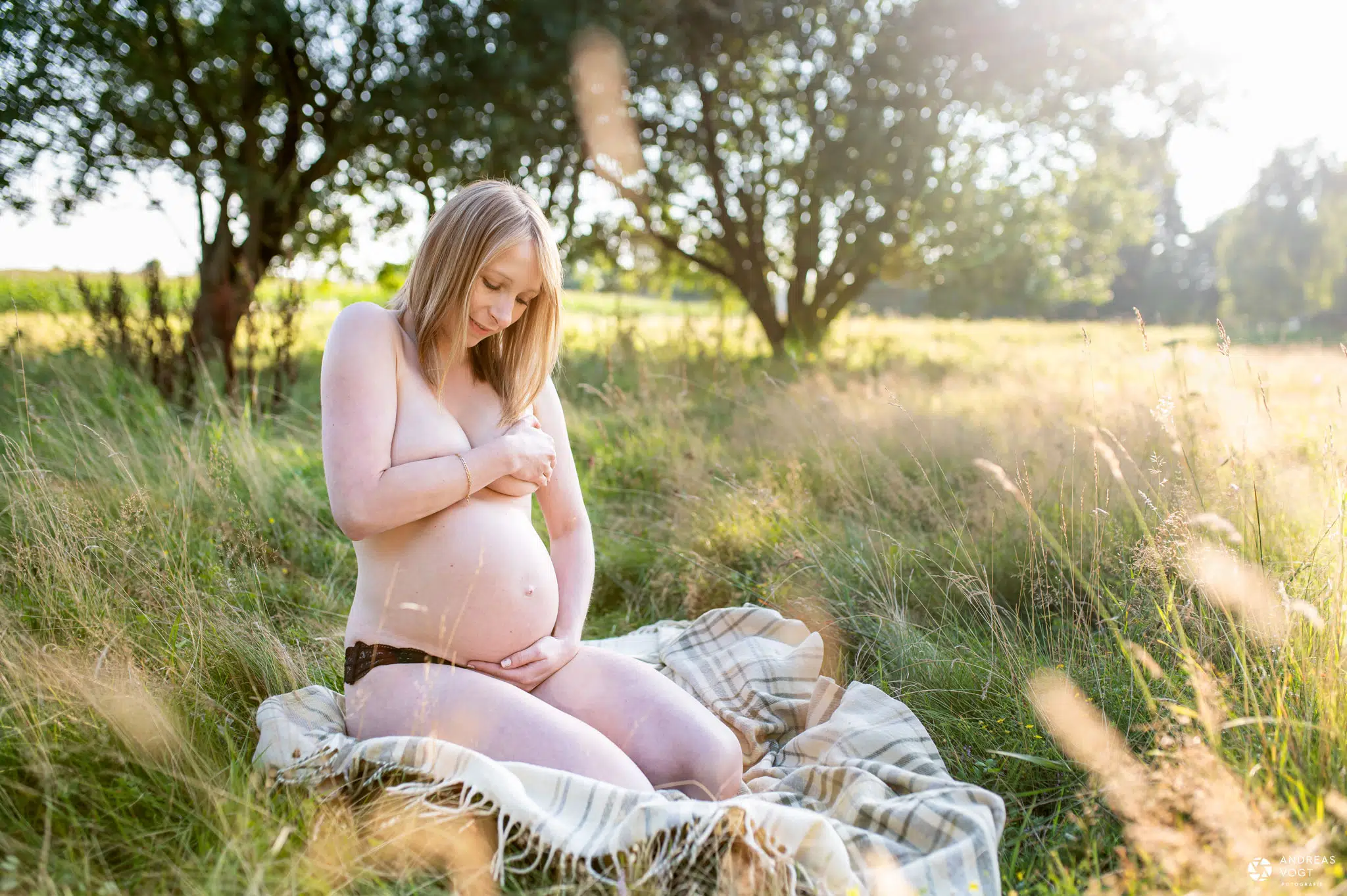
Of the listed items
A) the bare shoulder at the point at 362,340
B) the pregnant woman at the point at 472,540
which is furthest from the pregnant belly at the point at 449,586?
the bare shoulder at the point at 362,340

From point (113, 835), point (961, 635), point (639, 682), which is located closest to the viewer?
point (113, 835)

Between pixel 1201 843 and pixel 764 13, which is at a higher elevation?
pixel 764 13

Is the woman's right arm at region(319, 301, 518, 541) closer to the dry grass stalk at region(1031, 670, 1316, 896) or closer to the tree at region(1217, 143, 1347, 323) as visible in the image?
the dry grass stalk at region(1031, 670, 1316, 896)

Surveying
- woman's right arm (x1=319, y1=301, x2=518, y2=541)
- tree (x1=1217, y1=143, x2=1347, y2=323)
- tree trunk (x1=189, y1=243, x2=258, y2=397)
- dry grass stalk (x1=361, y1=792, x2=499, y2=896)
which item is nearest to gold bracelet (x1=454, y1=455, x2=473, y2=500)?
woman's right arm (x1=319, y1=301, x2=518, y2=541)

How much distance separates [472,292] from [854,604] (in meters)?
1.73

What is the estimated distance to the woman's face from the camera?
204 centimetres

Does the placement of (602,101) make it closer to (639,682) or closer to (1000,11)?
(1000,11)

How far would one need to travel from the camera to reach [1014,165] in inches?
417

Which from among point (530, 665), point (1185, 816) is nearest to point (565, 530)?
point (530, 665)

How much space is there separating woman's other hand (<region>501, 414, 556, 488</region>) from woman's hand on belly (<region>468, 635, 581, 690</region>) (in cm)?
42

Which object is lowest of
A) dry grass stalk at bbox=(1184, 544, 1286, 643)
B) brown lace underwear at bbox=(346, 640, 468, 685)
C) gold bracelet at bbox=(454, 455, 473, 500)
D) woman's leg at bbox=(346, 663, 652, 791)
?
woman's leg at bbox=(346, 663, 652, 791)

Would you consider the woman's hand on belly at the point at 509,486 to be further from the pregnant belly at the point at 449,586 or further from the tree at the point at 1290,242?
the tree at the point at 1290,242

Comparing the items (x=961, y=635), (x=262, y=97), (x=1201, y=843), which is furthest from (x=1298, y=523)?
(x=262, y=97)

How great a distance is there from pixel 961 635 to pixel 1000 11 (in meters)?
8.59
